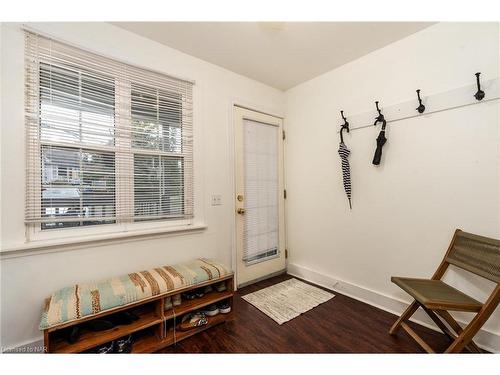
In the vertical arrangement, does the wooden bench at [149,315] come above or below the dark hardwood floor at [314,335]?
above

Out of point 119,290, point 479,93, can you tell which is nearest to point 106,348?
point 119,290

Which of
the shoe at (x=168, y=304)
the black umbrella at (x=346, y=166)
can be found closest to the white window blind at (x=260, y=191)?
the black umbrella at (x=346, y=166)

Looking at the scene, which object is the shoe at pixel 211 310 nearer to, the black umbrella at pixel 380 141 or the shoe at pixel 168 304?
the shoe at pixel 168 304

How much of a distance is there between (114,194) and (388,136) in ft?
8.10

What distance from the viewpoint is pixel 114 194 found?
6.17 feet

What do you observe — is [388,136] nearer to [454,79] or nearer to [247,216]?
[454,79]

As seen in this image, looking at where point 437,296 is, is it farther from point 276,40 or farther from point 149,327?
point 276,40

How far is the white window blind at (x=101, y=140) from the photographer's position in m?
1.60

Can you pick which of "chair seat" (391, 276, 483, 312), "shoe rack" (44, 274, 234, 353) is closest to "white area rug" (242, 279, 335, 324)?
"shoe rack" (44, 274, 234, 353)

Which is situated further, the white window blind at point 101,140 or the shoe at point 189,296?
the shoe at point 189,296

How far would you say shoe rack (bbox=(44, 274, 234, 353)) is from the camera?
54.3 inches

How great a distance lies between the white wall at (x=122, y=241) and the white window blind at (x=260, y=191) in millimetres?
254

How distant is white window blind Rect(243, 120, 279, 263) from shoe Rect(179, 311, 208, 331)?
0.93 metres
